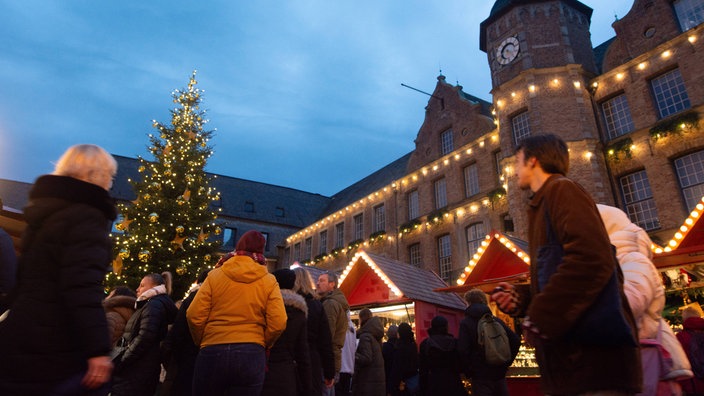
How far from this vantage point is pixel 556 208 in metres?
2.12

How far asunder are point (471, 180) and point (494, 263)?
9746 millimetres

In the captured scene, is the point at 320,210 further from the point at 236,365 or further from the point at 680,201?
the point at 236,365

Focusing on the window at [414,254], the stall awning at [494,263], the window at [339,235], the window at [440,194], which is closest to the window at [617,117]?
the stall awning at [494,263]

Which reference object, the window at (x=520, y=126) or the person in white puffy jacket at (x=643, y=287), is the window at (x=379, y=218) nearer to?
the window at (x=520, y=126)

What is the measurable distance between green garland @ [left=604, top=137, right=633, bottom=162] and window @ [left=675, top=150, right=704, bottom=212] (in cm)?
152

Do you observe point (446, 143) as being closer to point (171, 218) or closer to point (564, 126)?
point (564, 126)

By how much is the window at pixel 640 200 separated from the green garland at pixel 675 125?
141 cm

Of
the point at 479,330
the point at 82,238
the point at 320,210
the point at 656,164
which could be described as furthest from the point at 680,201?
the point at 320,210

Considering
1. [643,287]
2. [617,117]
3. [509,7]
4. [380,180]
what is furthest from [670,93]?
[380,180]

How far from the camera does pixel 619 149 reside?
14992 mm

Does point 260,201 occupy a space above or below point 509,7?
below

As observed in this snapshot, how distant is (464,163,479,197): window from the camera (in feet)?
67.2

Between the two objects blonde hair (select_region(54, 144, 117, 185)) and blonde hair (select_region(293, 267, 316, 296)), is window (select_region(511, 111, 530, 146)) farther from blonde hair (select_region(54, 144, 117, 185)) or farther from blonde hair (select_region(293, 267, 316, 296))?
blonde hair (select_region(54, 144, 117, 185))

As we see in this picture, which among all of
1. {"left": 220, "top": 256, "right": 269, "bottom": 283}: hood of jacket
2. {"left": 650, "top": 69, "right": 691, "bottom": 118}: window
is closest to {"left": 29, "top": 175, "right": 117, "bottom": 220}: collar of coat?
{"left": 220, "top": 256, "right": 269, "bottom": 283}: hood of jacket
